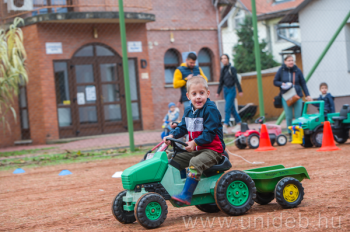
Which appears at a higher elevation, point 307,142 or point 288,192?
point 288,192

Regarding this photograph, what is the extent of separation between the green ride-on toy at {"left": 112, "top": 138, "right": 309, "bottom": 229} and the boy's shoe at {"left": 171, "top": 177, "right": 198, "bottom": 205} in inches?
2.6

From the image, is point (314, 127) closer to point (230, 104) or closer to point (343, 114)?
point (343, 114)

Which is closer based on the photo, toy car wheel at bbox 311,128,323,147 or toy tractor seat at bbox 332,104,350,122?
toy car wheel at bbox 311,128,323,147

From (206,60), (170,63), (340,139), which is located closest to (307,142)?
(340,139)

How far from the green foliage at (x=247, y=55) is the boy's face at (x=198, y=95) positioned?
1224 inches

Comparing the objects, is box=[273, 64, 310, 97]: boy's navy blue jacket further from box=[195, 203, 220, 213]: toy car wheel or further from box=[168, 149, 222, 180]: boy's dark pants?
box=[168, 149, 222, 180]: boy's dark pants

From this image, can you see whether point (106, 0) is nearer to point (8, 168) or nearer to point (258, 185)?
point (8, 168)

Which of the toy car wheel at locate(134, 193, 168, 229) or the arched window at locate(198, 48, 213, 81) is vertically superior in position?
the arched window at locate(198, 48, 213, 81)

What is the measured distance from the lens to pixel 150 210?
13.1 ft

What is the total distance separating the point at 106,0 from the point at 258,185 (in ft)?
48.0

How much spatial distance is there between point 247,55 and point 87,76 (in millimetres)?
19526

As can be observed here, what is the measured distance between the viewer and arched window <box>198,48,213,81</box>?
2150 cm

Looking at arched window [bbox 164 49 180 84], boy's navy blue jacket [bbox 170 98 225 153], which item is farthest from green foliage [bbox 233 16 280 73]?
boy's navy blue jacket [bbox 170 98 225 153]

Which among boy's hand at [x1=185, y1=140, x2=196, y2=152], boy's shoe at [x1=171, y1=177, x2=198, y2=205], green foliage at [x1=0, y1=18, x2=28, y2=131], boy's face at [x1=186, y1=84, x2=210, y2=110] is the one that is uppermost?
green foliage at [x1=0, y1=18, x2=28, y2=131]
